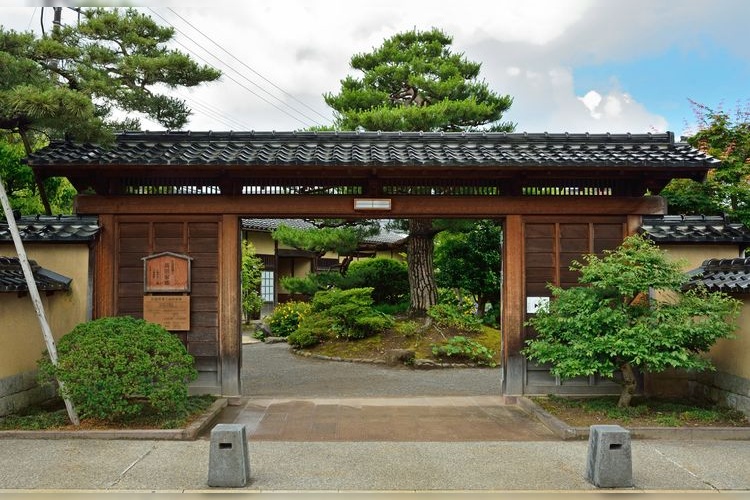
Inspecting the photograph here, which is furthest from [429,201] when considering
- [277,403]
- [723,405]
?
[723,405]

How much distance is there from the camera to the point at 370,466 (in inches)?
256

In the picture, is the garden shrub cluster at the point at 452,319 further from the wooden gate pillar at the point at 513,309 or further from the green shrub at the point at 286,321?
the wooden gate pillar at the point at 513,309

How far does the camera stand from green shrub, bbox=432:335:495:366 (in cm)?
1580

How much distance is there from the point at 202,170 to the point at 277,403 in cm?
403

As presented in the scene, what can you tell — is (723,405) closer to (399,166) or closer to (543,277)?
(543,277)

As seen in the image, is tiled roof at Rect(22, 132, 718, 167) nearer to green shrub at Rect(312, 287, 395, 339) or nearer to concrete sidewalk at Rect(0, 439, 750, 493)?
concrete sidewalk at Rect(0, 439, 750, 493)

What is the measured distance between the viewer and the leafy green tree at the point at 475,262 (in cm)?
2067

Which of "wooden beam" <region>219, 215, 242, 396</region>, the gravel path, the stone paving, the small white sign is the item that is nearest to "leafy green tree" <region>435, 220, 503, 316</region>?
the gravel path

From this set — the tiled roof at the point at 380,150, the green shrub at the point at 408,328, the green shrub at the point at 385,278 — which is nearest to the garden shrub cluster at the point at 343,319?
the green shrub at the point at 408,328

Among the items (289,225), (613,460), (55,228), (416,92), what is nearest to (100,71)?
(55,228)

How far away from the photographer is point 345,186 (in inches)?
414

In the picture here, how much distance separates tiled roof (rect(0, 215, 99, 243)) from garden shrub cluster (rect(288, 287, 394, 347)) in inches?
343

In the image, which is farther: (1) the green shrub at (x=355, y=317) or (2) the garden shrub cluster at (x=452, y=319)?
(1) the green shrub at (x=355, y=317)

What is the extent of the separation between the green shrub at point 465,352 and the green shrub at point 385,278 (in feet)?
22.2
